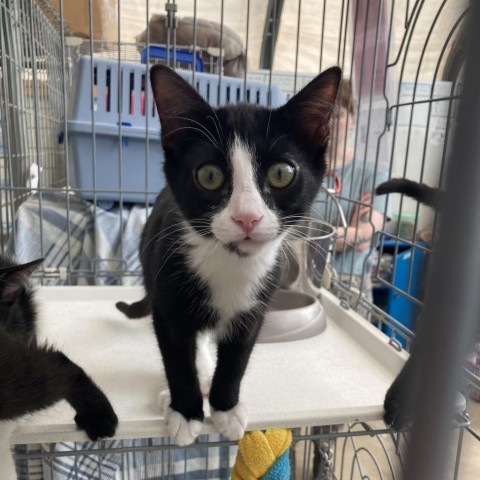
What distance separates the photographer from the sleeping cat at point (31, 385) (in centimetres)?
49

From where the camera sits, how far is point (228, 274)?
71 cm

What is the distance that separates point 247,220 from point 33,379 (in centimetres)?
31

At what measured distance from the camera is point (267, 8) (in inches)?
51.9

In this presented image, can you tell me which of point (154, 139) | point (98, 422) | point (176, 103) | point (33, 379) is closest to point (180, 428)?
point (98, 422)

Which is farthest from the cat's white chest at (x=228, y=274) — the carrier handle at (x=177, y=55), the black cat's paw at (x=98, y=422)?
the carrier handle at (x=177, y=55)

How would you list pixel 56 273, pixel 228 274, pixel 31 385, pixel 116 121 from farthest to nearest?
pixel 116 121
pixel 56 273
pixel 228 274
pixel 31 385

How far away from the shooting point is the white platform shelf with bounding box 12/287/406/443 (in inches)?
25.0

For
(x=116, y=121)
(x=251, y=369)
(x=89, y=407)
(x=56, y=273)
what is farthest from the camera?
(x=116, y=121)

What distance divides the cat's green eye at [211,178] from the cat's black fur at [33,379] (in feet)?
0.91

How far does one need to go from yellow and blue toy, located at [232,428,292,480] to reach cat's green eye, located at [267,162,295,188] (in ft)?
1.19

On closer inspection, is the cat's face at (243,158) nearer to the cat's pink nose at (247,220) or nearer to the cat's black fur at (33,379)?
the cat's pink nose at (247,220)

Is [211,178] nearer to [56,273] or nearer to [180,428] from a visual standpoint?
[180,428]

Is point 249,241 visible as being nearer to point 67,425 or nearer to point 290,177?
point 290,177

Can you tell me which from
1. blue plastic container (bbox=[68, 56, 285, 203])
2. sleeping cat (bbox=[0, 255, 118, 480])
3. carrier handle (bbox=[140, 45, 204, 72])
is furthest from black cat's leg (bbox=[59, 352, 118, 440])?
carrier handle (bbox=[140, 45, 204, 72])
